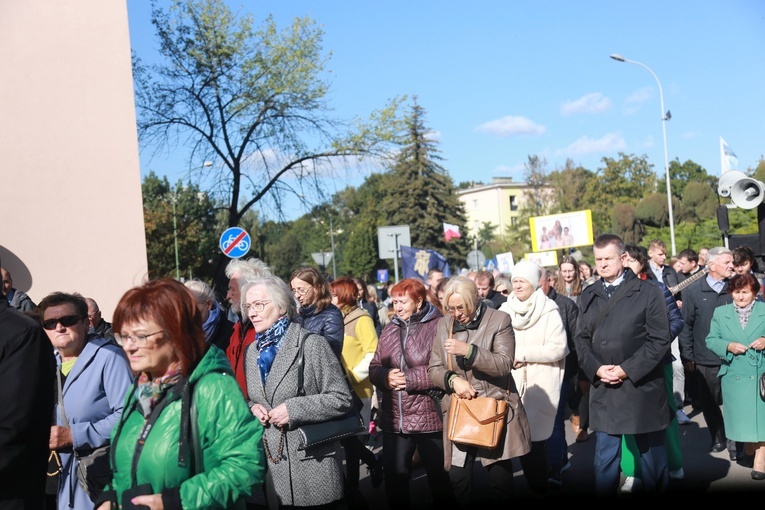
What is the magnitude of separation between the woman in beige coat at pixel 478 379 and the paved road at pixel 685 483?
1.15m

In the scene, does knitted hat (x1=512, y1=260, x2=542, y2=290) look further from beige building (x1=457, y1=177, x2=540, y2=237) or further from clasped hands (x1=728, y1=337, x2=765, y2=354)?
beige building (x1=457, y1=177, x2=540, y2=237)

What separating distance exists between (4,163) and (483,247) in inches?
3134

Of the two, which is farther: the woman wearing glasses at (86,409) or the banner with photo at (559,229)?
the banner with photo at (559,229)

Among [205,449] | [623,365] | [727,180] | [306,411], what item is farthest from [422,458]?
[727,180]

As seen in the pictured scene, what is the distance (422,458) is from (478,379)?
900 mm

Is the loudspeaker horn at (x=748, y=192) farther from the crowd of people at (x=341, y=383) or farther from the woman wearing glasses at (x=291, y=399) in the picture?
A: the woman wearing glasses at (x=291, y=399)

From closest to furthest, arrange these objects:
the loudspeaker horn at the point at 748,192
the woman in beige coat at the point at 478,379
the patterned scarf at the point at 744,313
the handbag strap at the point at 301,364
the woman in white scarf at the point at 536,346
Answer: the handbag strap at the point at 301,364 → the woman in beige coat at the point at 478,379 → the woman in white scarf at the point at 536,346 → the patterned scarf at the point at 744,313 → the loudspeaker horn at the point at 748,192

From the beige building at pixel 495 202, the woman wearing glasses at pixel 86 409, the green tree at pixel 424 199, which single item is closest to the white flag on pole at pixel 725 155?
the woman wearing glasses at pixel 86 409

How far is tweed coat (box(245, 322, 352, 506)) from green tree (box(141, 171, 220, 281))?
33.3 ft

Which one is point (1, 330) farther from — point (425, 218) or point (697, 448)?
point (425, 218)

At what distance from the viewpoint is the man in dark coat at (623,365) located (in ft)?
20.5

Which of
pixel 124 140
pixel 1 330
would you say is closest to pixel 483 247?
pixel 124 140

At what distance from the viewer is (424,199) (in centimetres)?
7588

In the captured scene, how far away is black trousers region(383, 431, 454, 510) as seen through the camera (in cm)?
657
